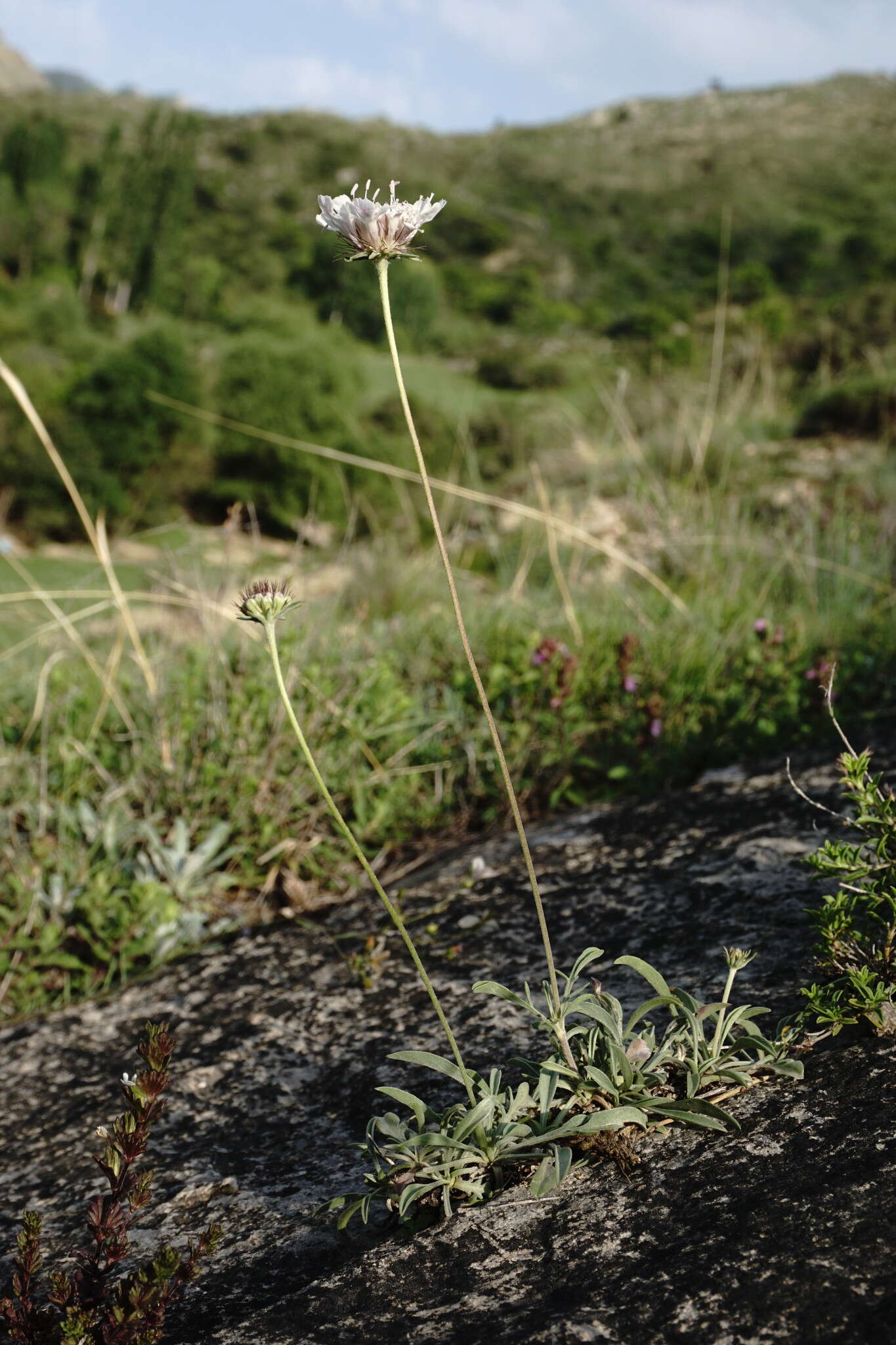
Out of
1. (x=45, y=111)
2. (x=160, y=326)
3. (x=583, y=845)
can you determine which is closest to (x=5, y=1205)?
(x=583, y=845)

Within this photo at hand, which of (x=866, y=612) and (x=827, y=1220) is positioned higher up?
(x=866, y=612)

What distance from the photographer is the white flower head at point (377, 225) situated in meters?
0.90

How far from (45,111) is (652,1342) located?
56600mm

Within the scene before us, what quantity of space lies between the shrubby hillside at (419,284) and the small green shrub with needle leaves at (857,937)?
84 centimetres

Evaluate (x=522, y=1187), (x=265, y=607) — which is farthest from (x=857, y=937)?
(x=265, y=607)

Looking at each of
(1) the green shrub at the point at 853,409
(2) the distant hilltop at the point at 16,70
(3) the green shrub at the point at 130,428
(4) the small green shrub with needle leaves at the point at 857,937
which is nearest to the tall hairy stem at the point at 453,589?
(4) the small green shrub with needle leaves at the point at 857,937

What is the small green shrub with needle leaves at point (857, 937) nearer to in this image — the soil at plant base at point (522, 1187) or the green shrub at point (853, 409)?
the soil at plant base at point (522, 1187)

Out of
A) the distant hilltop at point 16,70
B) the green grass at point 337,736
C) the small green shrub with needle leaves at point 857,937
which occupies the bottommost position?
the green grass at point 337,736

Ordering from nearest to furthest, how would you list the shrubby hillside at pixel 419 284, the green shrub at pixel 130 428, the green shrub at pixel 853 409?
the green shrub at pixel 853 409 < the shrubby hillside at pixel 419 284 < the green shrub at pixel 130 428

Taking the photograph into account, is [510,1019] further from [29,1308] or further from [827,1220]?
[29,1308]

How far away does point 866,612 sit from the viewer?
3396 millimetres

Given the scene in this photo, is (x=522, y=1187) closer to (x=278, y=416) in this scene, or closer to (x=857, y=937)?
(x=857, y=937)

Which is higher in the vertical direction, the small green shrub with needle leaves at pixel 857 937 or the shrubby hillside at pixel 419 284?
the shrubby hillside at pixel 419 284

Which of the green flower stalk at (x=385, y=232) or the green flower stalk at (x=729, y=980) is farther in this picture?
the green flower stalk at (x=729, y=980)
